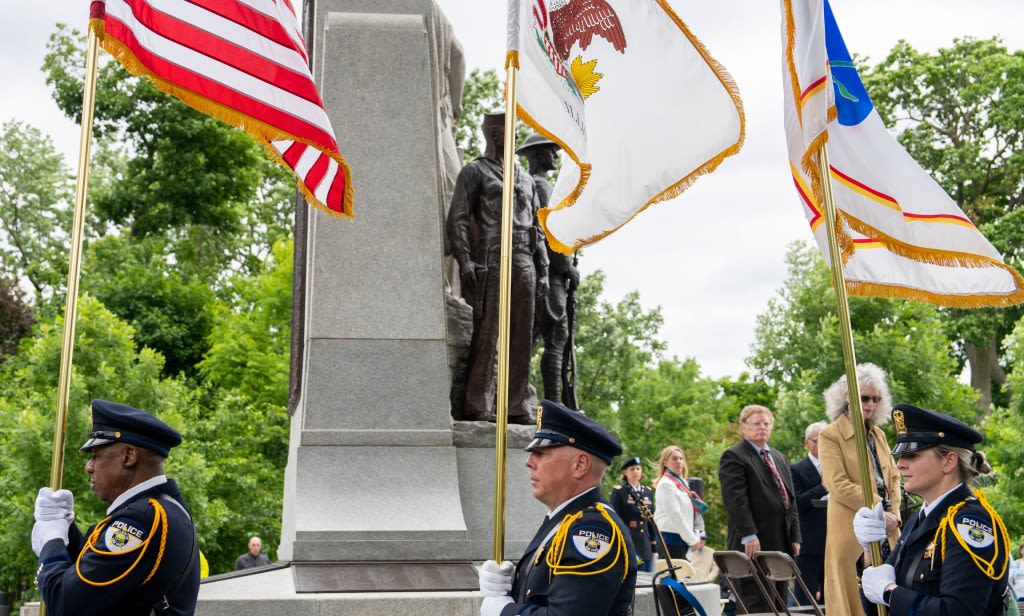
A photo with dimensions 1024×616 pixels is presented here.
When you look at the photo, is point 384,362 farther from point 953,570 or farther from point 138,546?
point 953,570

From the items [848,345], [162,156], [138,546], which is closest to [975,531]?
[848,345]

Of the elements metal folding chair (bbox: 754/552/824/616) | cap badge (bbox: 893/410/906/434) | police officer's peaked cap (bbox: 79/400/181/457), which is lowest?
metal folding chair (bbox: 754/552/824/616)

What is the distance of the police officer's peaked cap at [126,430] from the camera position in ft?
16.2

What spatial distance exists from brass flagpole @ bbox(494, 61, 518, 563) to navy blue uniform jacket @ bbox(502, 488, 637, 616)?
0.48m

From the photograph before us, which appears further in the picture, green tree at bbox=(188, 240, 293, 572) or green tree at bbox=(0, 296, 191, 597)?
green tree at bbox=(188, 240, 293, 572)

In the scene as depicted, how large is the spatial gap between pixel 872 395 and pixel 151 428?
5.20 meters

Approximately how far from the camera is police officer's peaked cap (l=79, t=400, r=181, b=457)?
495 cm

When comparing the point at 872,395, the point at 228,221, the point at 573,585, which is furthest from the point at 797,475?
the point at 228,221

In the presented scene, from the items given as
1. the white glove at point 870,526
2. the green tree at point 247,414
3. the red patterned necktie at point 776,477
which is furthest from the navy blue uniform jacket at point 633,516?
the green tree at point 247,414

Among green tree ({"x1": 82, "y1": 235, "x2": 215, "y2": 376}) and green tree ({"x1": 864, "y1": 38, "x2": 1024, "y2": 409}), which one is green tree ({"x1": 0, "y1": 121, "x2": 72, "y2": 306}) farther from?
green tree ({"x1": 864, "y1": 38, "x2": 1024, "y2": 409})

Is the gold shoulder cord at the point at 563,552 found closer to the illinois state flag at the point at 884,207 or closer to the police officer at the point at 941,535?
the police officer at the point at 941,535

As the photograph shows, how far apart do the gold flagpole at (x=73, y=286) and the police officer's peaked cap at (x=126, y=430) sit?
309 millimetres

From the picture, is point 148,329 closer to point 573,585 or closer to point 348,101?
point 348,101

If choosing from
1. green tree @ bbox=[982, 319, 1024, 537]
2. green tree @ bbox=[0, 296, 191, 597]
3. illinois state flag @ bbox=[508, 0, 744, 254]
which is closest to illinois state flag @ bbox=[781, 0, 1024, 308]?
illinois state flag @ bbox=[508, 0, 744, 254]
